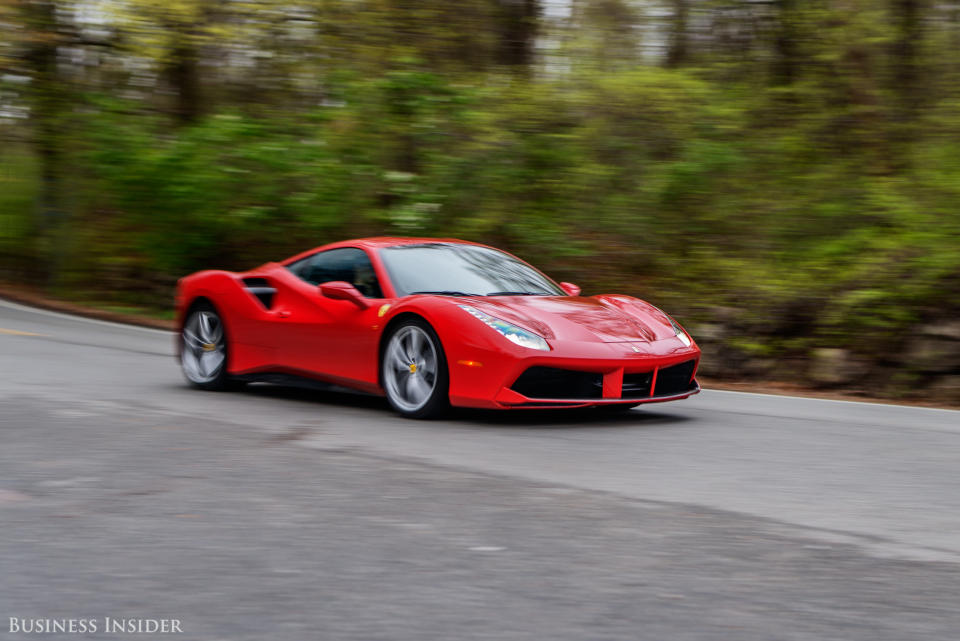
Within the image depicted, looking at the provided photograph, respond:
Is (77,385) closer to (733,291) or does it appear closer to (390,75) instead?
(733,291)

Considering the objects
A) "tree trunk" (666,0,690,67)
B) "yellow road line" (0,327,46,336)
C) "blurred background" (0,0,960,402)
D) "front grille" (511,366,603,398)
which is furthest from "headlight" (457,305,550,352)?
"tree trunk" (666,0,690,67)

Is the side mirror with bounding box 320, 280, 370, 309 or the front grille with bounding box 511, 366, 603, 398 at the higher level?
the side mirror with bounding box 320, 280, 370, 309

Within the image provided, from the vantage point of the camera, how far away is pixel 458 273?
26.3 feet

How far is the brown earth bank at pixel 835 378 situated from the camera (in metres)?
10.0

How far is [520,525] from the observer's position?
453 cm

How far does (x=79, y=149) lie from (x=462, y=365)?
14404 mm

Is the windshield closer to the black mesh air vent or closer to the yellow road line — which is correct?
the black mesh air vent

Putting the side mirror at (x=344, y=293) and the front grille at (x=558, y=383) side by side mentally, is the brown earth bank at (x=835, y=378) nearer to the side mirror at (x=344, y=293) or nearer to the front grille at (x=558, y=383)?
the front grille at (x=558, y=383)

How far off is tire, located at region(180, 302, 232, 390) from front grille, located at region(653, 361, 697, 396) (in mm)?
3448

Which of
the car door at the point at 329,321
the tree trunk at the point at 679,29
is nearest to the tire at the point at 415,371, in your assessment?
the car door at the point at 329,321

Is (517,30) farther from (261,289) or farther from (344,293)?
(344,293)

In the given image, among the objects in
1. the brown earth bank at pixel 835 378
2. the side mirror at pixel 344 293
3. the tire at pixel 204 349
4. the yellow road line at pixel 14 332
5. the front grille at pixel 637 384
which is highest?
the side mirror at pixel 344 293

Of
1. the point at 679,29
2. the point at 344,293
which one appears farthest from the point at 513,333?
the point at 679,29

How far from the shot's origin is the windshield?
25.7ft
